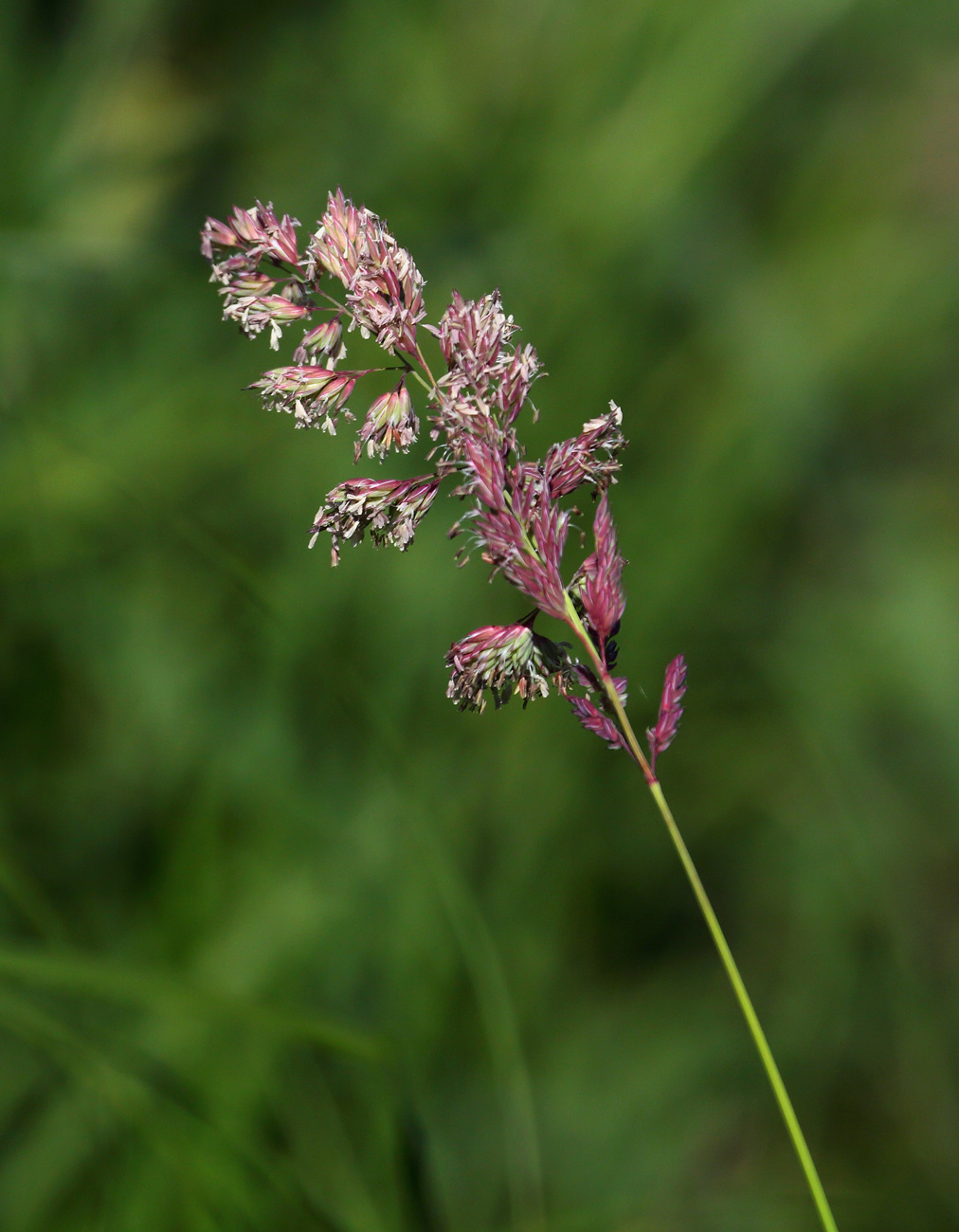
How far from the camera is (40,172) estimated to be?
604 millimetres

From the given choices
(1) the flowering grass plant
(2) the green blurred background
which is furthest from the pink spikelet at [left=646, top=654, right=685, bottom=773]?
(2) the green blurred background

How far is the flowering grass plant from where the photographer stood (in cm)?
13

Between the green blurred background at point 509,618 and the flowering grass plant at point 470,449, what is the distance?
13 cm

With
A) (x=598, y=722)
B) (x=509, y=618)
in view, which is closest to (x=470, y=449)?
(x=598, y=722)

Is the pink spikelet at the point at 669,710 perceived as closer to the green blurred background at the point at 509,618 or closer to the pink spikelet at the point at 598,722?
the pink spikelet at the point at 598,722

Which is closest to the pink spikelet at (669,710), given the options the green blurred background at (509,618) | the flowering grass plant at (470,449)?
the flowering grass plant at (470,449)

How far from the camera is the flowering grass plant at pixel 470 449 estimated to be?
0.13 metres

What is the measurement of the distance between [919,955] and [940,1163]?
0.09 m

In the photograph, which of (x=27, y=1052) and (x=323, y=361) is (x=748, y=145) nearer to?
(x=323, y=361)

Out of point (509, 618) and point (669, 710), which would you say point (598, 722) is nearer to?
point (669, 710)

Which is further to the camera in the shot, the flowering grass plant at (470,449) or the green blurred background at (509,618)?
the green blurred background at (509,618)

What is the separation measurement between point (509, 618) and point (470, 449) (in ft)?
1.09

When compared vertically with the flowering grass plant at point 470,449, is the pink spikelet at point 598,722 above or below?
below

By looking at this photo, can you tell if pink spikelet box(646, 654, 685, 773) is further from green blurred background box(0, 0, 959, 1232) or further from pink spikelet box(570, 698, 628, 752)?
green blurred background box(0, 0, 959, 1232)
